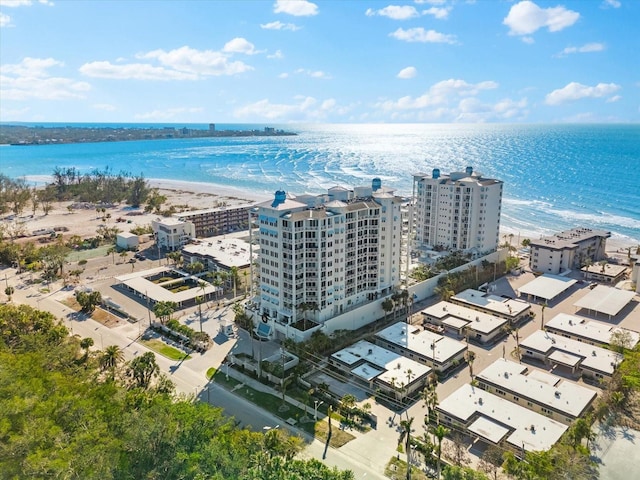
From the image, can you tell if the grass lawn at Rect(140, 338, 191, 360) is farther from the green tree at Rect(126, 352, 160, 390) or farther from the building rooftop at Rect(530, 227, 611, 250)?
the building rooftop at Rect(530, 227, 611, 250)

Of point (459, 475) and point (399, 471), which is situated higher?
point (459, 475)

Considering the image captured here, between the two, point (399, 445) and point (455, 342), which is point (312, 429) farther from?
point (455, 342)

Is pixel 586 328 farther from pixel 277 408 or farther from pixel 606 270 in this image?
pixel 277 408

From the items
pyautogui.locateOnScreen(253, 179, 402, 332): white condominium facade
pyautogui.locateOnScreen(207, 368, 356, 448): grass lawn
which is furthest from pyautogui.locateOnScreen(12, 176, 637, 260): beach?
pyautogui.locateOnScreen(207, 368, 356, 448): grass lawn

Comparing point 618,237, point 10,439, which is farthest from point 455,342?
point 618,237

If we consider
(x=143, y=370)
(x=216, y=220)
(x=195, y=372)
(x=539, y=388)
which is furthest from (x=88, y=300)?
(x=539, y=388)

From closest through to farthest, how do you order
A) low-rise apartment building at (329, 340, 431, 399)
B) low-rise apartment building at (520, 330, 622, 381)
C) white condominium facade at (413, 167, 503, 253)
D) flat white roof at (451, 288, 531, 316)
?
low-rise apartment building at (329, 340, 431, 399) < low-rise apartment building at (520, 330, 622, 381) < flat white roof at (451, 288, 531, 316) < white condominium facade at (413, 167, 503, 253)

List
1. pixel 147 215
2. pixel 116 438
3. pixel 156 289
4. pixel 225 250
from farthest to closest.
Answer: pixel 147 215 → pixel 225 250 → pixel 156 289 → pixel 116 438
